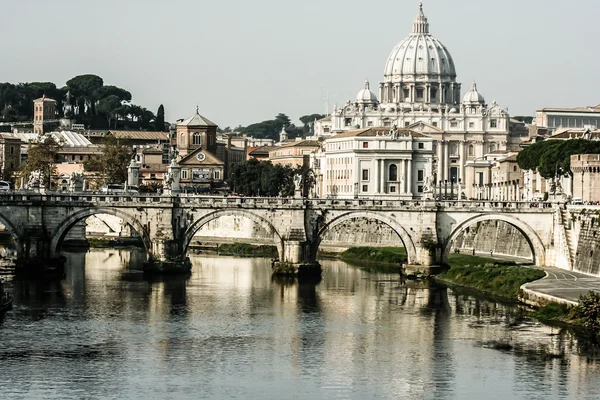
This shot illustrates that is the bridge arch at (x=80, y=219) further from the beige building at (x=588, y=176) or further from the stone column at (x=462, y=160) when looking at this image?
the stone column at (x=462, y=160)

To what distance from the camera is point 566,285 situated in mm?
70625

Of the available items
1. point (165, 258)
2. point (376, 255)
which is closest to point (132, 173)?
point (376, 255)

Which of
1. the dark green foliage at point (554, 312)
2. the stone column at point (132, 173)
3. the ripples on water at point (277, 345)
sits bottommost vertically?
the ripples on water at point (277, 345)

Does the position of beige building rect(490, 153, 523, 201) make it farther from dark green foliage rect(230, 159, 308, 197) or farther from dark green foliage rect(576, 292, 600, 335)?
dark green foliage rect(576, 292, 600, 335)

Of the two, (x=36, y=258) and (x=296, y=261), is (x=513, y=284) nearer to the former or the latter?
(x=296, y=261)

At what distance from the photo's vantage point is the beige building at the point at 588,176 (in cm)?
10156

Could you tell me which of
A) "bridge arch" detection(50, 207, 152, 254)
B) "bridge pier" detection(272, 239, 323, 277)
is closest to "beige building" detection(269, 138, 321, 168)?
"bridge arch" detection(50, 207, 152, 254)

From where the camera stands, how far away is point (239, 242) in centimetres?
11300

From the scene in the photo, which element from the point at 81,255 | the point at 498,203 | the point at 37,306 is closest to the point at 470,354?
the point at 37,306

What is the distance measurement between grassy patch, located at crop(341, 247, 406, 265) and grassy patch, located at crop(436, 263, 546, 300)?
12.1 metres

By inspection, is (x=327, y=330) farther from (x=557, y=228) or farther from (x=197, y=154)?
(x=197, y=154)

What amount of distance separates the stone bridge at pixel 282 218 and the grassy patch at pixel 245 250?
18174 mm

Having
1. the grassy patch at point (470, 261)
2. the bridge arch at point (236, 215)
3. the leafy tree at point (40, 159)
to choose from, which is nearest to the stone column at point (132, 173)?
the leafy tree at point (40, 159)

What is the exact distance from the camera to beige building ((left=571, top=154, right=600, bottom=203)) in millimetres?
101562
